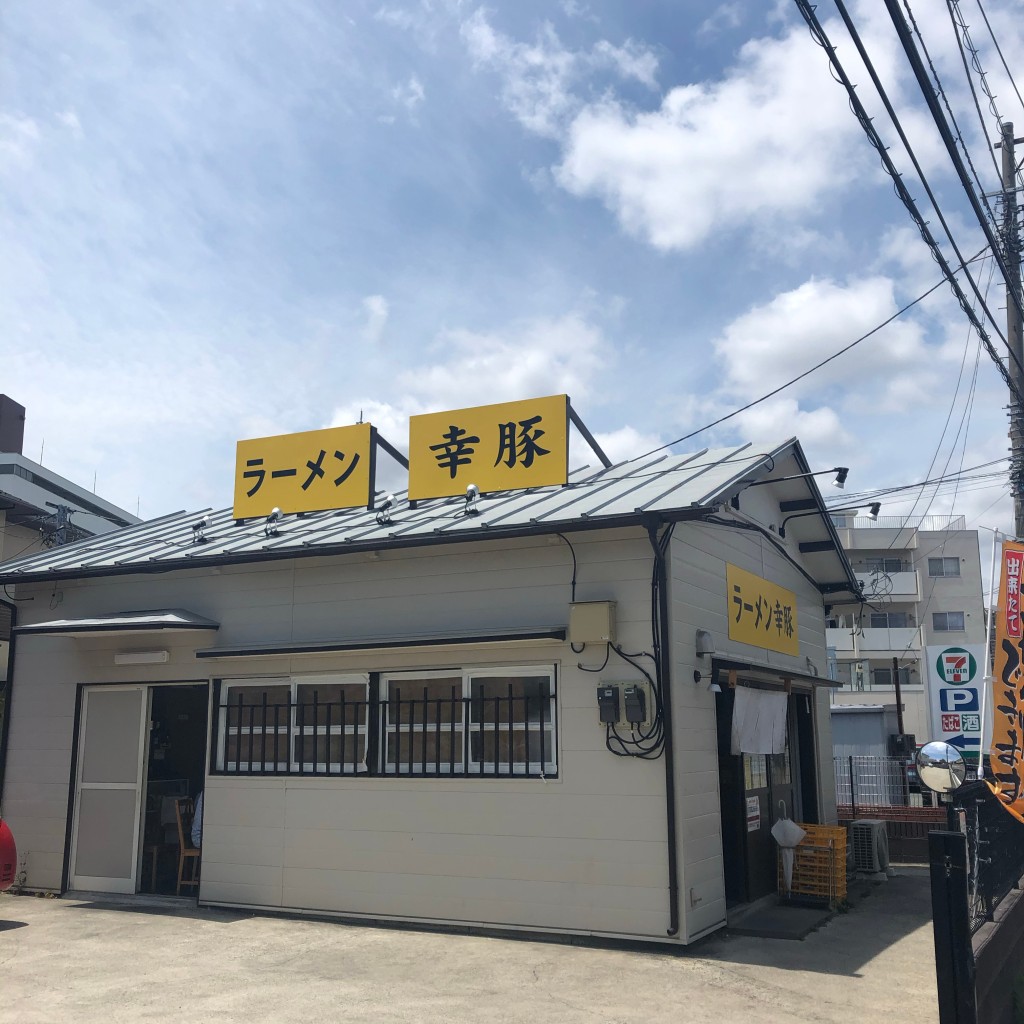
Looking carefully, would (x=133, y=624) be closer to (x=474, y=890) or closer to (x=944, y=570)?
(x=474, y=890)

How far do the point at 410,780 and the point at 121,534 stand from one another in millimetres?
6136

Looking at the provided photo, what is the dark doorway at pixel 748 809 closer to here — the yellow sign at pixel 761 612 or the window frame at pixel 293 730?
the yellow sign at pixel 761 612

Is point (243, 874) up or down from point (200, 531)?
down

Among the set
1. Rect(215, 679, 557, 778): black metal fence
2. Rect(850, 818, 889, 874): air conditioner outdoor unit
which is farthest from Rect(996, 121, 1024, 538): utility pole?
Rect(215, 679, 557, 778): black metal fence

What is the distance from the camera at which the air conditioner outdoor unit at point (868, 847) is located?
11391mm

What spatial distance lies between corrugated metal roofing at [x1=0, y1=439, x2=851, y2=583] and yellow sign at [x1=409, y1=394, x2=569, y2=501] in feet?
0.88

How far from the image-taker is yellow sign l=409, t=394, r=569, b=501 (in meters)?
9.40

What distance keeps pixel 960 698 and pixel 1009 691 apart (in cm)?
718

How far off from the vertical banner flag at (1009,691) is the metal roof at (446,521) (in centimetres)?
231

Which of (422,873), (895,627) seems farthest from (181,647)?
(895,627)

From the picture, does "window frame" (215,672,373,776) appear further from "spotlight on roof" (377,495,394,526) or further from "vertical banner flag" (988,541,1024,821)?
"vertical banner flag" (988,541,1024,821)

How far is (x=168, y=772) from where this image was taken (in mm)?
12117

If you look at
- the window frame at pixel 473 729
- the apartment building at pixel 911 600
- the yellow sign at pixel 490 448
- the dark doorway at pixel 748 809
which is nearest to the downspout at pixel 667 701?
the window frame at pixel 473 729

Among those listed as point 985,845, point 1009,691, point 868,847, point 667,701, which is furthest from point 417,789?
point 868,847
